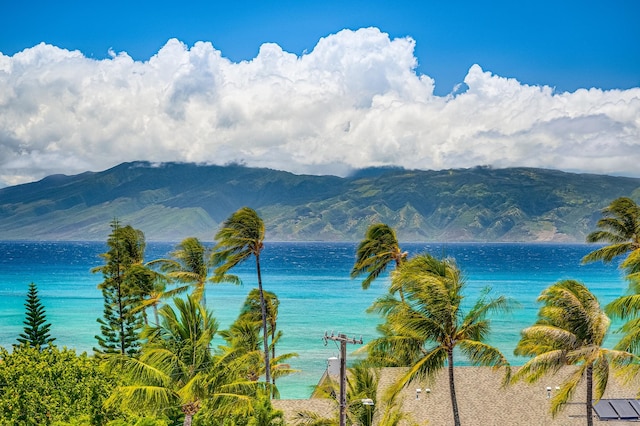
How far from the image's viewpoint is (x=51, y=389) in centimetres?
2117

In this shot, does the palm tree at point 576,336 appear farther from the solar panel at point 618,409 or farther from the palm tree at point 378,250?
the palm tree at point 378,250

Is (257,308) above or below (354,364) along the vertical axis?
above

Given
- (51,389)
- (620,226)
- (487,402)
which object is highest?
(620,226)

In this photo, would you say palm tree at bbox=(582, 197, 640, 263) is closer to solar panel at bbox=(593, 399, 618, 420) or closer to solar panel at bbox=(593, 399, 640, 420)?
solar panel at bbox=(593, 399, 640, 420)

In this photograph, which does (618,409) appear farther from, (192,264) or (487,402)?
(192,264)

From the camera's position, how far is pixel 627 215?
32250mm

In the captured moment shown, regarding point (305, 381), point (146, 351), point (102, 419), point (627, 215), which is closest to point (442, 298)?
point (146, 351)

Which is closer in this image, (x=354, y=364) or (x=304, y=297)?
(x=354, y=364)

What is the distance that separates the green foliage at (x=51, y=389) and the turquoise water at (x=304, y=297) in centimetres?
1290

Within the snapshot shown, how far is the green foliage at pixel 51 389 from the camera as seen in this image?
65.8ft

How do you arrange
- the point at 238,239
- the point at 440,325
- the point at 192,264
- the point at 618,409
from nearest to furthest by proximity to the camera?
the point at 440,325, the point at 618,409, the point at 238,239, the point at 192,264

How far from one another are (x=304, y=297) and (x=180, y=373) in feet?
292

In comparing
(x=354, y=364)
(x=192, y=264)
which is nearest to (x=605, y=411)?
(x=354, y=364)

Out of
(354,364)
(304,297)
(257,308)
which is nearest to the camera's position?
(354,364)
